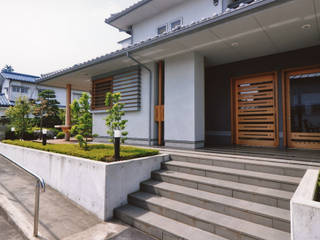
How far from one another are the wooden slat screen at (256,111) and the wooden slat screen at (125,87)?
3452mm

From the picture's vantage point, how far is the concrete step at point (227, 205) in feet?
7.87

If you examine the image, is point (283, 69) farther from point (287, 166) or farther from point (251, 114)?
point (287, 166)

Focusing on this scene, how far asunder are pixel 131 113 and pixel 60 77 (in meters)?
3.86

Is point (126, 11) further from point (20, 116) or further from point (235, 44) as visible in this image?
point (20, 116)

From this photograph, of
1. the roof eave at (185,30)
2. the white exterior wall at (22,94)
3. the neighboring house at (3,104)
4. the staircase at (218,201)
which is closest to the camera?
the staircase at (218,201)

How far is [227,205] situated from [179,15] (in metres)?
7.72

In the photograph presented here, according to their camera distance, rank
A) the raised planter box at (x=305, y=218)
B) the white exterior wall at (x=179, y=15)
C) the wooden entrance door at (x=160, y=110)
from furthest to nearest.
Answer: the white exterior wall at (x=179, y=15), the wooden entrance door at (x=160, y=110), the raised planter box at (x=305, y=218)

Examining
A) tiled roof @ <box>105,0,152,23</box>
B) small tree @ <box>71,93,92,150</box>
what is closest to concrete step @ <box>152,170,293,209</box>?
small tree @ <box>71,93,92,150</box>

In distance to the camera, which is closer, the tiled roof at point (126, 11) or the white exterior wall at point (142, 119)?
the white exterior wall at point (142, 119)

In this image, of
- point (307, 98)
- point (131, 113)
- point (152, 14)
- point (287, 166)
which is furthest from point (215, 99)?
point (152, 14)

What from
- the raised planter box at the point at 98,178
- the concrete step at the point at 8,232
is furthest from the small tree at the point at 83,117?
the concrete step at the point at 8,232

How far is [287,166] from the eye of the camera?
126 inches

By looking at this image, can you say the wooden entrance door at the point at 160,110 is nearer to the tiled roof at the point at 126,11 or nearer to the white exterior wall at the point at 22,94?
the tiled roof at the point at 126,11

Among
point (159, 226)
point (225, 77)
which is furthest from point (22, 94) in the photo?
point (159, 226)
